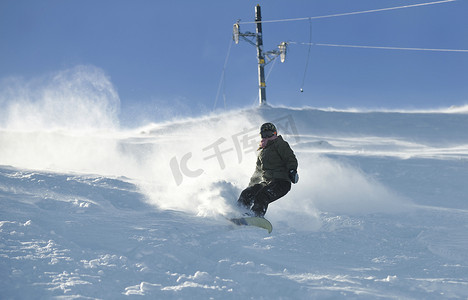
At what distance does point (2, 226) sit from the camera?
4.25 meters

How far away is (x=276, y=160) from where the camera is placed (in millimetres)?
6535

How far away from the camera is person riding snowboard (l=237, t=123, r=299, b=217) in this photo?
6.04 metres

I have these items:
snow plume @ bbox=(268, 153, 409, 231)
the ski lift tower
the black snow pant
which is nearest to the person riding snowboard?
the black snow pant

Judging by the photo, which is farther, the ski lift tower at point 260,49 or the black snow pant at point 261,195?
the ski lift tower at point 260,49

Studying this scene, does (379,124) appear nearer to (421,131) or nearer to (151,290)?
(421,131)

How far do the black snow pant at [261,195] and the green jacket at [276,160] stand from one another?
151 mm

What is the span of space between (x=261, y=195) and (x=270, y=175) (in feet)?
1.88

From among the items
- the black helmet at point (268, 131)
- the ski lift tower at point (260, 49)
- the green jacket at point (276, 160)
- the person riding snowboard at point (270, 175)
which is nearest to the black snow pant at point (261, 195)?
the person riding snowboard at point (270, 175)

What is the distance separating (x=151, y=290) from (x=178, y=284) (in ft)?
0.85

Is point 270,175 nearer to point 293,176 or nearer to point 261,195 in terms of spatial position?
point 293,176

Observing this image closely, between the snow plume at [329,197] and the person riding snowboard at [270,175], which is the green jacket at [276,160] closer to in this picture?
the person riding snowboard at [270,175]

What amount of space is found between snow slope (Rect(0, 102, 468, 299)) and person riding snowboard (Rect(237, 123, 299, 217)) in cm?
38

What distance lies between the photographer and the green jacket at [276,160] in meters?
6.42

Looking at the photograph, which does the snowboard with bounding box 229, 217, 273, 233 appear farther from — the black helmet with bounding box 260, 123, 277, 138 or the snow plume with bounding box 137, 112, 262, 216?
the black helmet with bounding box 260, 123, 277, 138
